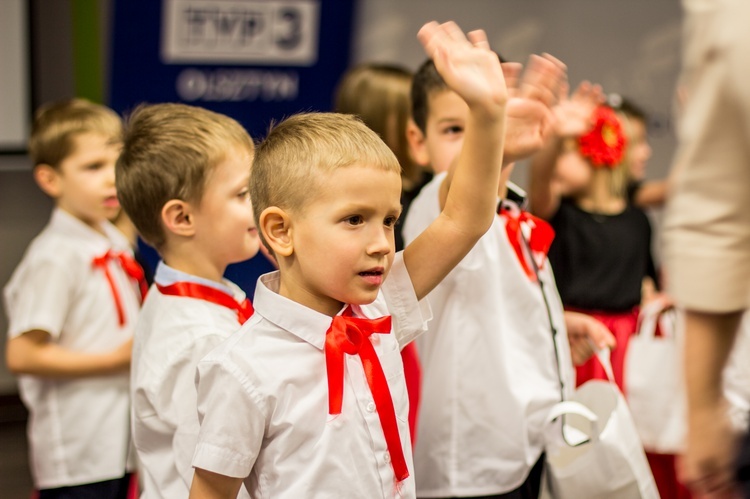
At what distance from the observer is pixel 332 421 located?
5.44 ft

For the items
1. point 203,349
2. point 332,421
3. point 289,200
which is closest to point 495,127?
point 289,200

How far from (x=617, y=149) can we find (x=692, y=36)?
2946mm

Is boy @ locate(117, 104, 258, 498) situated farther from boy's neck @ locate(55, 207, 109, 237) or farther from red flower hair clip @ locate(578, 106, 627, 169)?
red flower hair clip @ locate(578, 106, 627, 169)

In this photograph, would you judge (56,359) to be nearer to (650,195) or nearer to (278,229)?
(278,229)

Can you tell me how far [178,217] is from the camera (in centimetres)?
213

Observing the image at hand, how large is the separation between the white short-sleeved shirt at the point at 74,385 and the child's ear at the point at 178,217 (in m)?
0.81

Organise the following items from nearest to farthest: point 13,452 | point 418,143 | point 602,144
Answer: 1. point 418,143
2. point 602,144
3. point 13,452

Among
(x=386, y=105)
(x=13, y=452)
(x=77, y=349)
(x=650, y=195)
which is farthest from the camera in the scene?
(x=13, y=452)

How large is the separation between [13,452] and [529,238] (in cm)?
368

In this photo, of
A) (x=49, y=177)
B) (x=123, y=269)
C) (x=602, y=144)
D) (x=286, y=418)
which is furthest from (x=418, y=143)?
(x=602, y=144)

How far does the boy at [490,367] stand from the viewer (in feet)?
7.45

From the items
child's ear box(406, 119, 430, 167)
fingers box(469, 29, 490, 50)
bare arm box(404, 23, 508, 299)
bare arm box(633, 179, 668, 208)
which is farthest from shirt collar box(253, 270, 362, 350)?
bare arm box(633, 179, 668, 208)

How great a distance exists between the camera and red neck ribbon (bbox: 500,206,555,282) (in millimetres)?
2330

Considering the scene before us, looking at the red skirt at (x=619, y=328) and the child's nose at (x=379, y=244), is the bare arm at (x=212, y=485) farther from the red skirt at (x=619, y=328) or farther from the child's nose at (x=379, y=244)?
the red skirt at (x=619, y=328)
